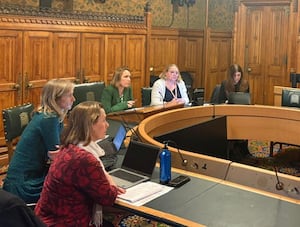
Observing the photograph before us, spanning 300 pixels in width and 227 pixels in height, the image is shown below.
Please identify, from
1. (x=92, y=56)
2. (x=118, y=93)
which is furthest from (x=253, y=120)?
(x=92, y=56)

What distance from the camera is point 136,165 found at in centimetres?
292

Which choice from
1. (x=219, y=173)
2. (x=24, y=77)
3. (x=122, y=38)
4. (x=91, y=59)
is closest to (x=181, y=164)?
(x=219, y=173)

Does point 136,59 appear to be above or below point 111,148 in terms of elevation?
above

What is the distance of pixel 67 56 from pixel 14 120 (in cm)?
270

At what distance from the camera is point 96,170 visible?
7.70 feet

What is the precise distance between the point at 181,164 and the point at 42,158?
94 cm

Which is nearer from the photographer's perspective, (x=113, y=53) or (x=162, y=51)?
(x=113, y=53)

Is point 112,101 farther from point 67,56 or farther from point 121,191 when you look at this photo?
point 121,191

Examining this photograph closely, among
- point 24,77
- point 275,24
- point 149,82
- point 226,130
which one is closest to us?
point 226,130

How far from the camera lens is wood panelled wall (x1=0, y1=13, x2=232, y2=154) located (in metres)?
5.38

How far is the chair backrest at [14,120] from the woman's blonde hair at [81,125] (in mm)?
1113

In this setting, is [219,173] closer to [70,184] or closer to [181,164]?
[181,164]

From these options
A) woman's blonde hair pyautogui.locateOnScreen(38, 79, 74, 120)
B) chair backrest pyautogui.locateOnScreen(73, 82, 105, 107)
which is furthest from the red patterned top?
chair backrest pyautogui.locateOnScreen(73, 82, 105, 107)

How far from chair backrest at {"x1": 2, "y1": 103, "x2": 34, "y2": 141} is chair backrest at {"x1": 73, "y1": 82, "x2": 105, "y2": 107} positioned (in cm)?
132
